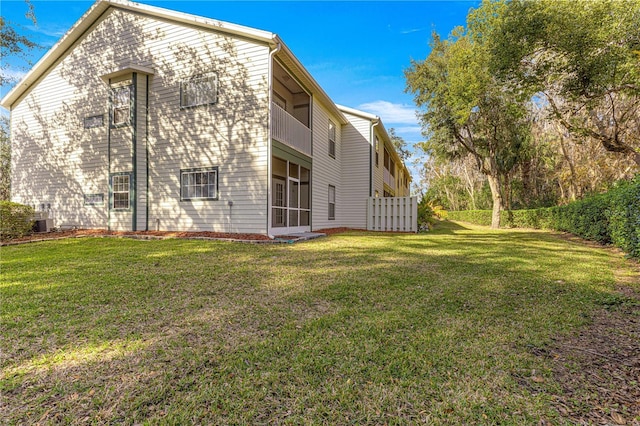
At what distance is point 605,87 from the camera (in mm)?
10352

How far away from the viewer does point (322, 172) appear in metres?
14.2

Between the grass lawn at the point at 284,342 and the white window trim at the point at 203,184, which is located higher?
the white window trim at the point at 203,184

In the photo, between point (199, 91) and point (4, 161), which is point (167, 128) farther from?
point (4, 161)

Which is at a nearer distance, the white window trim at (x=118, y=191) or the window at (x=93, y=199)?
the white window trim at (x=118, y=191)

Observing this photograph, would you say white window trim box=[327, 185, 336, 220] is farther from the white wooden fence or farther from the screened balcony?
the screened balcony

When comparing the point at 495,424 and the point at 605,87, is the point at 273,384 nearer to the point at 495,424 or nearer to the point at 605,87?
the point at 495,424

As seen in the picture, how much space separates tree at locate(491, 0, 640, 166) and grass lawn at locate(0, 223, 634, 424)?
8.43 meters

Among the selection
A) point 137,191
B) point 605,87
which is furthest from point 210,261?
point 605,87

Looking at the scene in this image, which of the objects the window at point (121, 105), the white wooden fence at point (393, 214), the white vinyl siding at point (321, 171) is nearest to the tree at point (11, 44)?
the window at point (121, 105)

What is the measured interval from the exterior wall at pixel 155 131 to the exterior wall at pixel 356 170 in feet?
24.8

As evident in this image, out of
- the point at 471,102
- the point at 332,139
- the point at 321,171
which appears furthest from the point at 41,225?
the point at 471,102

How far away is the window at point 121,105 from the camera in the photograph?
1150 centimetres

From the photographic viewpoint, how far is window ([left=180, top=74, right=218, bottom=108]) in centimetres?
1049

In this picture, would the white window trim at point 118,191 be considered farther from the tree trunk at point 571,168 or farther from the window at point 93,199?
the tree trunk at point 571,168
